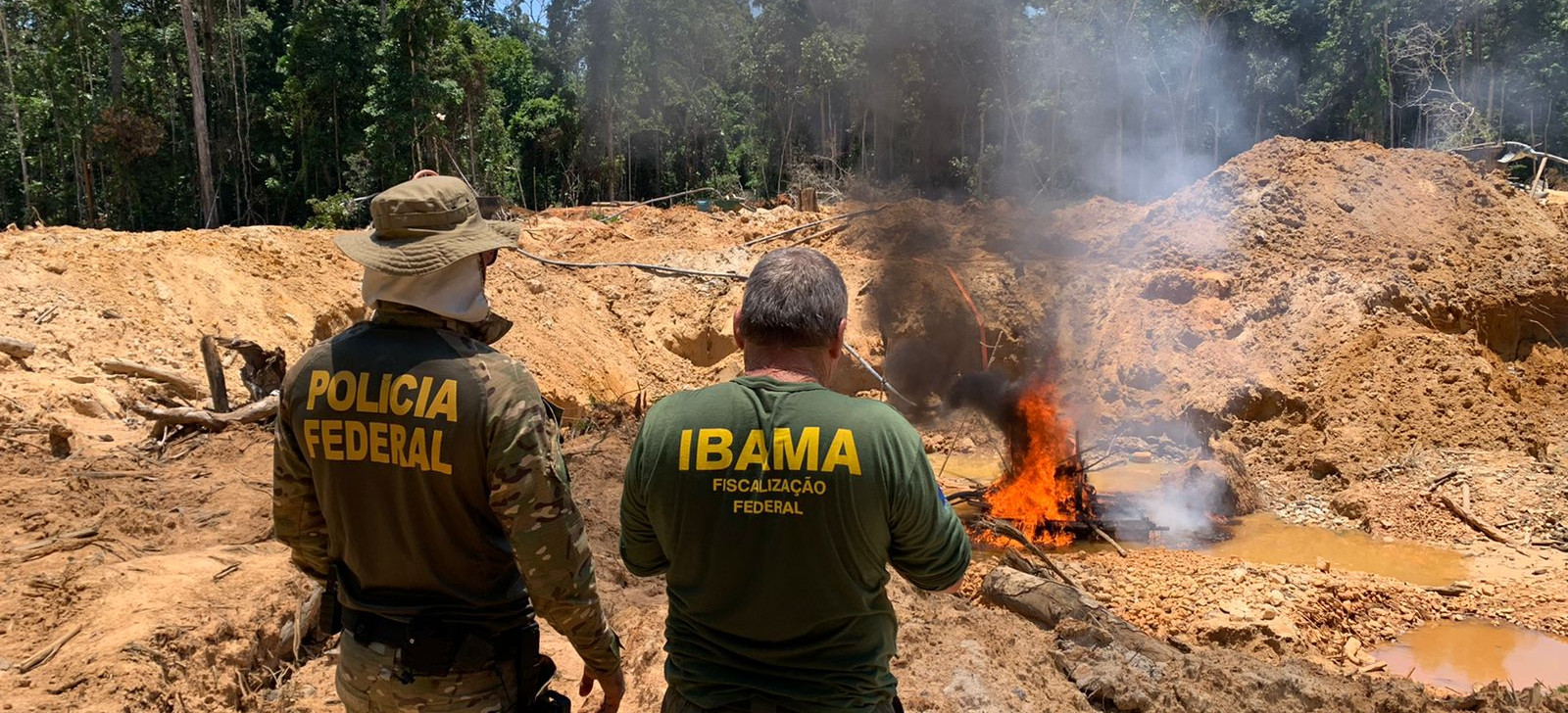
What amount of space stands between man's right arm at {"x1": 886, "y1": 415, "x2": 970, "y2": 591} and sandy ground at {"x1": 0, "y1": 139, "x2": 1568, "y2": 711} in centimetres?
237

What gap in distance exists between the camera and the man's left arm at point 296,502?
7.73ft

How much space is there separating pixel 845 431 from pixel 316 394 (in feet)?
4.25

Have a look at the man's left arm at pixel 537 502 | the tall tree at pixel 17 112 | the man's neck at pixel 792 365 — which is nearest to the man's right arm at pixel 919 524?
the man's neck at pixel 792 365

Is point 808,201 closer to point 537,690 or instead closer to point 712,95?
point 712,95

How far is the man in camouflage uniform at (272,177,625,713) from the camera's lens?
6.96ft

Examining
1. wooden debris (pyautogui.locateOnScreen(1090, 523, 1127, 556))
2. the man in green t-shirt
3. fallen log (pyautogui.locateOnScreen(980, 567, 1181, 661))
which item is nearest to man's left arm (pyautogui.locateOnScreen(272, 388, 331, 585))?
the man in green t-shirt

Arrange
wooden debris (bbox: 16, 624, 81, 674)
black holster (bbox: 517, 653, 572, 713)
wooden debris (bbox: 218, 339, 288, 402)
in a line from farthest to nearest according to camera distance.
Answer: wooden debris (bbox: 218, 339, 288, 402)
wooden debris (bbox: 16, 624, 81, 674)
black holster (bbox: 517, 653, 572, 713)

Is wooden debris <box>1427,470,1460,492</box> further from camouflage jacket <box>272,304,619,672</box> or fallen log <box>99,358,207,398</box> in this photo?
fallen log <box>99,358,207,398</box>

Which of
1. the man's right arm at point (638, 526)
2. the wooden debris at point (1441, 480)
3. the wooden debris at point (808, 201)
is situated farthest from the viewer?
the wooden debris at point (808, 201)

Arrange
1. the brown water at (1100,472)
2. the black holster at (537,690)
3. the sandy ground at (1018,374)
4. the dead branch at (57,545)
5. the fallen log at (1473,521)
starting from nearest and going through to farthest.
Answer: the black holster at (537,690)
the sandy ground at (1018,374)
the dead branch at (57,545)
the fallen log at (1473,521)
the brown water at (1100,472)

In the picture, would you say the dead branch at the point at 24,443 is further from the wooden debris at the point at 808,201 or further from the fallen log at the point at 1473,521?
the wooden debris at the point at 808,201

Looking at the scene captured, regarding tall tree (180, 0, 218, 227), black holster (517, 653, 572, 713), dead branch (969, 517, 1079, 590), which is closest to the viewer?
black holster (517, 653, 572, 713)

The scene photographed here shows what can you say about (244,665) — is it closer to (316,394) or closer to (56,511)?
(56,511)

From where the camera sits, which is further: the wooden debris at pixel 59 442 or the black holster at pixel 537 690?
the wooden debris at pixel 59 442
